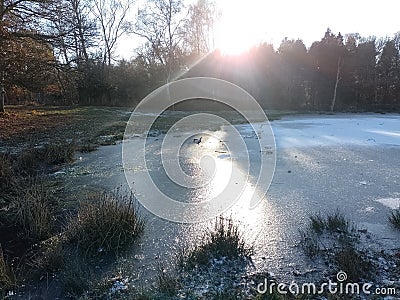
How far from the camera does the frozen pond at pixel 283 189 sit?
119 inches

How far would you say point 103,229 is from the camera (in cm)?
304

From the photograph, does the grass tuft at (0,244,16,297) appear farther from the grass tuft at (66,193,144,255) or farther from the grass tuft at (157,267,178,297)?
the grass tuft at (157,267,178,297)

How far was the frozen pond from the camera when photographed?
9.89 ft

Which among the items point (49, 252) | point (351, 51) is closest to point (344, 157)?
point (49, 252)

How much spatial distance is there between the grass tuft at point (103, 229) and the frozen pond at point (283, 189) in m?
0.19

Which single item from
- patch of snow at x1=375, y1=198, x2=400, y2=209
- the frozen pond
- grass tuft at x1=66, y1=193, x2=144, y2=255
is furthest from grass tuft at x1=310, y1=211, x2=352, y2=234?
grass tuft at x1=66, y1=193, x2=144, y2=255

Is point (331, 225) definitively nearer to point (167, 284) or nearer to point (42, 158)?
point (167, 284)

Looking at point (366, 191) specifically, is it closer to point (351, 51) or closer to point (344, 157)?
point (344, 157)

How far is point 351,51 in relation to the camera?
77.0 ft

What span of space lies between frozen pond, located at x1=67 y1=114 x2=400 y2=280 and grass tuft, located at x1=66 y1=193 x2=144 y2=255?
0.19 meters

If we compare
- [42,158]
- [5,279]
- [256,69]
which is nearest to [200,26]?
[256,69]

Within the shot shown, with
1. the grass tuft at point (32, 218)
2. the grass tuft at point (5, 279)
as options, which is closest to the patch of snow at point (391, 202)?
→ the grass tuft at point (32, 218)

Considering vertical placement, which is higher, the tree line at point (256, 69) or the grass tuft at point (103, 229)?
the tree line at point (256, 69)

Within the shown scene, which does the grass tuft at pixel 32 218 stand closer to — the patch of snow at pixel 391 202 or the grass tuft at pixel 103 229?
the grass tuft at pixel 103 229
